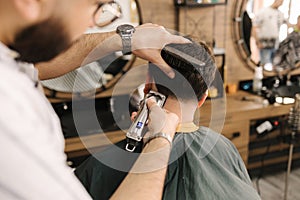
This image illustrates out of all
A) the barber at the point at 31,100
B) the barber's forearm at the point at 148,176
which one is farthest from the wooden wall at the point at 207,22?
the barber at the point at 31,100

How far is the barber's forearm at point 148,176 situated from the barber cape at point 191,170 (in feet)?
1.40

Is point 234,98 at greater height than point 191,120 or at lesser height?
lesser

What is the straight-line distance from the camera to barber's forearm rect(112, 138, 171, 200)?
895 millimetres

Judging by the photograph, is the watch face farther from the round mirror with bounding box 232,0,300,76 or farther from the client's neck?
the round mirror with bounding box 232,0,300,76

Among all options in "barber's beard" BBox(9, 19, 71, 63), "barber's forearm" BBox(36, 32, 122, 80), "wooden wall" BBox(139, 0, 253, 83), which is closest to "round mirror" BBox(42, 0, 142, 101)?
"wooden wall" BBox(139, 0, 253, 83)

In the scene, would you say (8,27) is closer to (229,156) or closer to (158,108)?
(158,108)

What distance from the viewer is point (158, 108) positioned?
115cm

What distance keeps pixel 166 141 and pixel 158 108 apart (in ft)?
0.44

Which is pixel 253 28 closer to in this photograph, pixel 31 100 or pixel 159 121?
pixel 159 121

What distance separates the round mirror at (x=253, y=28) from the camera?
3350mm

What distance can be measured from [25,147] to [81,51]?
33.2 inches

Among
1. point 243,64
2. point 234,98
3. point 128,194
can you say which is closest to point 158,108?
point 128,194

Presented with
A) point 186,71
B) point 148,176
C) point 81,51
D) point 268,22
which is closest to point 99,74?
point 81,51

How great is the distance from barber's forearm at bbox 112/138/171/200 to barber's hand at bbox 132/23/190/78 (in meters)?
0.31
